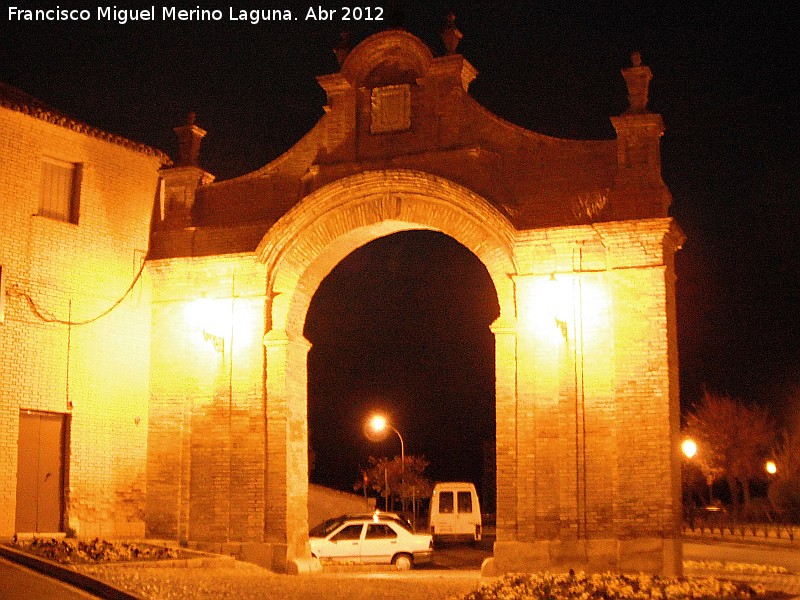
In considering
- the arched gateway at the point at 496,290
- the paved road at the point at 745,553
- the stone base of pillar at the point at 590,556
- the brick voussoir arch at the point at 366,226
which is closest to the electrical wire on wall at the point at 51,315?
the arched gateway at the point at 496,290

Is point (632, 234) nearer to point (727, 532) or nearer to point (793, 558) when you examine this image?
point (793, 558)

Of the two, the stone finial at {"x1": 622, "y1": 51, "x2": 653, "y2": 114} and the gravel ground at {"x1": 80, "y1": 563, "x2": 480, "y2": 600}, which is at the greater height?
the stone finial at {"x1": 622, "y1": 51, "x2": 653, "y2": 114}

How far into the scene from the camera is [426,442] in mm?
→ 60250

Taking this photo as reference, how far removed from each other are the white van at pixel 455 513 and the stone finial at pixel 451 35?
16000 mm

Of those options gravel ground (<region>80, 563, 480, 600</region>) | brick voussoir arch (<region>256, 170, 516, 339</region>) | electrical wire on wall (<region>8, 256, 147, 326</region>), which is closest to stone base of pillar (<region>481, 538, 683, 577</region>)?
gravel ground (<region>80, 563, 480, 600</region>)

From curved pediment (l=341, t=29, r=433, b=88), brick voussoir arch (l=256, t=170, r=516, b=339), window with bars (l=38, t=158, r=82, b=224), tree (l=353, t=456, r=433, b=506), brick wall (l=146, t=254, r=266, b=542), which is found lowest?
tree (l=353, t=456, r=433, b=506)

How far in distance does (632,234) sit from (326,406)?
4000cm

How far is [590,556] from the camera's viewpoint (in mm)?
19141

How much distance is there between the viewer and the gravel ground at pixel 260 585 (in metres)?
16.4

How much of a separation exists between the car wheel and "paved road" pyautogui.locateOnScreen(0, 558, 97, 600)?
986cm

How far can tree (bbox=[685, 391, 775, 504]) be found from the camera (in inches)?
2152

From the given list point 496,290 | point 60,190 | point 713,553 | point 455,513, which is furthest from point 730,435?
point 60,190

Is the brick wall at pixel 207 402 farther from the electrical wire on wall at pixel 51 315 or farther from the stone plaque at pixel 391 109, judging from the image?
the stone plaque at pixel 391 109

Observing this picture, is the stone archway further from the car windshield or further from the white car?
the car windshield
